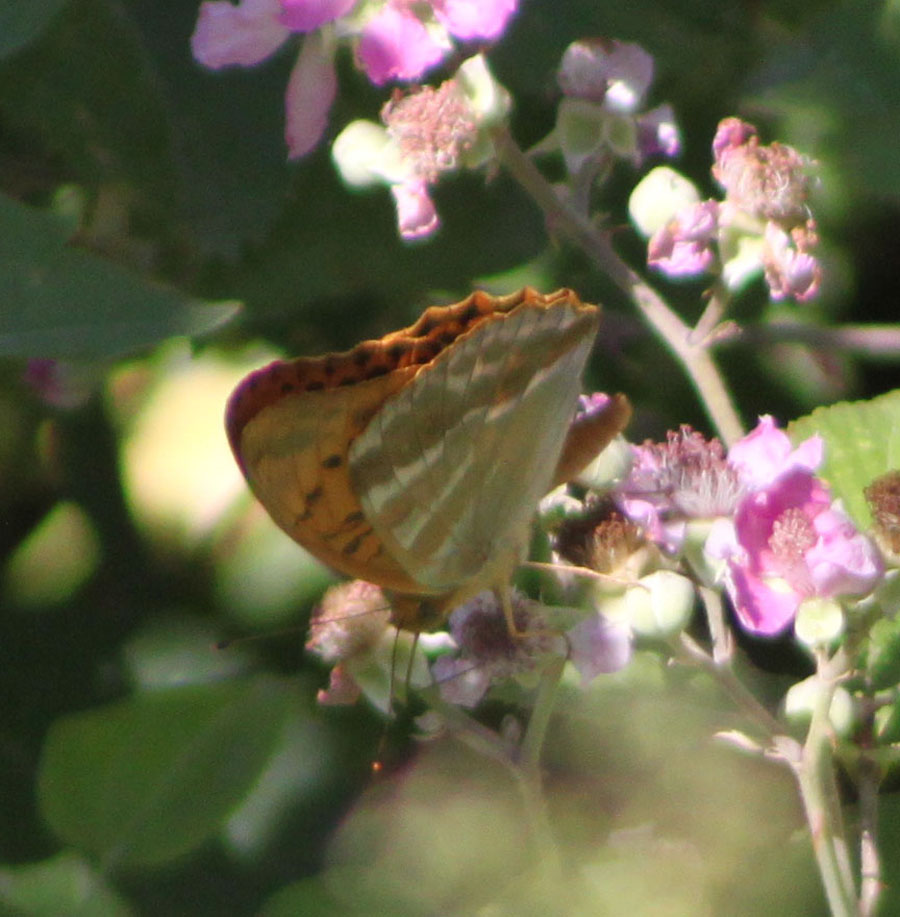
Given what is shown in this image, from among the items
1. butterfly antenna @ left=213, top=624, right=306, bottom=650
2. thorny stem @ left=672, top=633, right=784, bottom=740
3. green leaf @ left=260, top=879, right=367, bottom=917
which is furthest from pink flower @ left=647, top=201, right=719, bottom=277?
green leaf @ left=260, top=879, right=367, bottom=917

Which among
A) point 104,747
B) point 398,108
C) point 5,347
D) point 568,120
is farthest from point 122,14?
point 104,747

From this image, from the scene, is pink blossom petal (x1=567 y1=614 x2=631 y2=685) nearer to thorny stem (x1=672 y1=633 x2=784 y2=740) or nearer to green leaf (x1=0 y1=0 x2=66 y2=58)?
thorny stem (x1=672 y1=633 x2=784 y2=740)

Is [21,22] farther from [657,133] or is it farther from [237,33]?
[657,133]

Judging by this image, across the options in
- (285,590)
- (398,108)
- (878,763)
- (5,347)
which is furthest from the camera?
(285,590)

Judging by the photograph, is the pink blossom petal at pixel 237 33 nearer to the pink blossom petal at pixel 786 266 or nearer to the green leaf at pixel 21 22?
the green leaf at pixel 21 22

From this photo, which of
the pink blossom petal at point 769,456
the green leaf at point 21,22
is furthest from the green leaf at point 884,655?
the green leaf at point 21,22

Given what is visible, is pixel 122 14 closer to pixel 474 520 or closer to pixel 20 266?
pixel 20 266

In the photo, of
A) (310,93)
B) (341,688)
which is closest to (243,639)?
(341,688)
